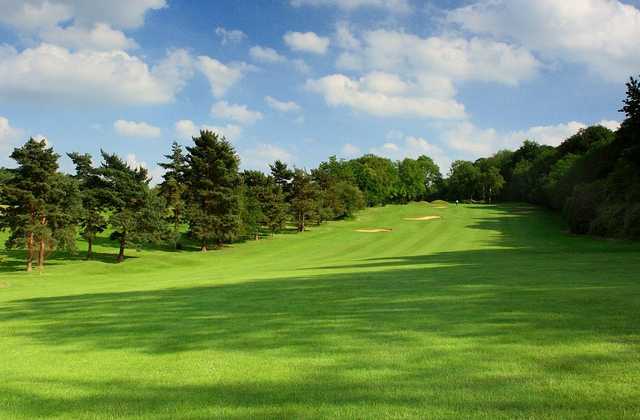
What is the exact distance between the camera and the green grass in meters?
5.16

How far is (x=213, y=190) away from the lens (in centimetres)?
5322

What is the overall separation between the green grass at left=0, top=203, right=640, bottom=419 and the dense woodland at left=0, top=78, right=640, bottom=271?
27.1m

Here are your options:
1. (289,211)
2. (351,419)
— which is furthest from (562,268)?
(289,211)

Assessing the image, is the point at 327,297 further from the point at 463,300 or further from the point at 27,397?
the point at 27,397

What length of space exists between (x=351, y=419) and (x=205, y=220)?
48.9 metres

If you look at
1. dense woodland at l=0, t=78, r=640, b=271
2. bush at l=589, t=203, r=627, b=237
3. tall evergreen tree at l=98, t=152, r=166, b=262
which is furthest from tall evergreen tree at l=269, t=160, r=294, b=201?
bush at l=589, t=203, r=627, b=237

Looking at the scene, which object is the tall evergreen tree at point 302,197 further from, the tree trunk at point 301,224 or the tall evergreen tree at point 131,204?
the tall evergreen tree at point 131,204

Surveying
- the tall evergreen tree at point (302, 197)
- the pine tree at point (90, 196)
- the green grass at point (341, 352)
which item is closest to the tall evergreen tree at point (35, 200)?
the pine tree at point (90, 196)

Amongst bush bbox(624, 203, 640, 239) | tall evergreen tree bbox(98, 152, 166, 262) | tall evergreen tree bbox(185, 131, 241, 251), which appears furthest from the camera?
tall evergreen tree bbox(185, 131, 241, 251)

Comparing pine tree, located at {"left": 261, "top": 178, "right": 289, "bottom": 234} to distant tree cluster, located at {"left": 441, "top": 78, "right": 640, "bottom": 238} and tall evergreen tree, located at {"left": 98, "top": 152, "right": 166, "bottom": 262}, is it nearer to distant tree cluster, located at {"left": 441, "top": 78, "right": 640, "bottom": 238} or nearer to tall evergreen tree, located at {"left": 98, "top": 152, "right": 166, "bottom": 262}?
tall evergreen tree, located at {"left": 98, "top": 152, "right": 166, "bottom": 262}

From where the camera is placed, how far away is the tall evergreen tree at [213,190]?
52.1m

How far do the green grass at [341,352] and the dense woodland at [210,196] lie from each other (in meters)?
27.1

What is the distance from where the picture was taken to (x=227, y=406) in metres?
5.31

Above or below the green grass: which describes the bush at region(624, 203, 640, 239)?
above
